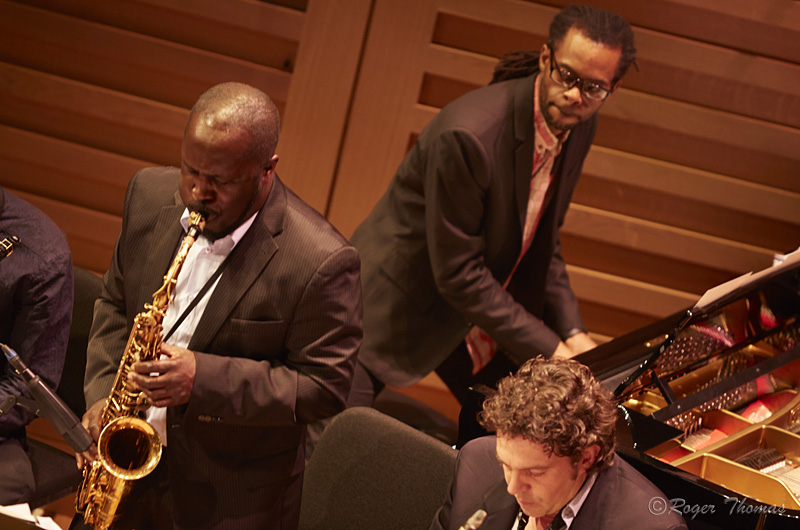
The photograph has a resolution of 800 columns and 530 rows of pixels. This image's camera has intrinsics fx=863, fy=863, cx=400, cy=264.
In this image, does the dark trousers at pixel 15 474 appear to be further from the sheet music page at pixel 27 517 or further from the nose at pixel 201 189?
the nose at pixel 201 189

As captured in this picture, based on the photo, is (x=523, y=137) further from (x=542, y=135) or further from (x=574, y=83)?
(x=574, y=83)

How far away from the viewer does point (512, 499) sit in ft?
6.45

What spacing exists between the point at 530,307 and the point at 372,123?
1.34m

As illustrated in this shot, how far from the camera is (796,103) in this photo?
4.09 meters

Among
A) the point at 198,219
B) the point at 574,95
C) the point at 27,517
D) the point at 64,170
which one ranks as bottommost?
the point at 64,170

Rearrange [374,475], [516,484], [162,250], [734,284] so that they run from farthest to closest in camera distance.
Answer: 1. [734,284]
2. [374,475]
3. [162,250]
4. [516,484]

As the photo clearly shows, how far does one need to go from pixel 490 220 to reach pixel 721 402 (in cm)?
95

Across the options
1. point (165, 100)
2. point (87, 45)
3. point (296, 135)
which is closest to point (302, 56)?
point (296, 135)

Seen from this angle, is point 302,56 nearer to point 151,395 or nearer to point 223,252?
point 223,252

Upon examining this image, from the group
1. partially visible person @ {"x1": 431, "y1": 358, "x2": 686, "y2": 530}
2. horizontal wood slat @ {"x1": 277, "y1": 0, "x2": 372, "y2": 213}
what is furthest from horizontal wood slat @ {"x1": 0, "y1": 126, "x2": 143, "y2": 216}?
partially visible person @ {"x1": 431, "y1": 358, "x2": 686, "y2": 530}

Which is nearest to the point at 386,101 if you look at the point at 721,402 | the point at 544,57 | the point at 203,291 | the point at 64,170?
the point at 544,57

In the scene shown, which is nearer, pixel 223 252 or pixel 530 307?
pixel 223 252

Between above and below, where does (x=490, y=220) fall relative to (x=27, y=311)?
above

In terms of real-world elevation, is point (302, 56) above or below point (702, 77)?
below
